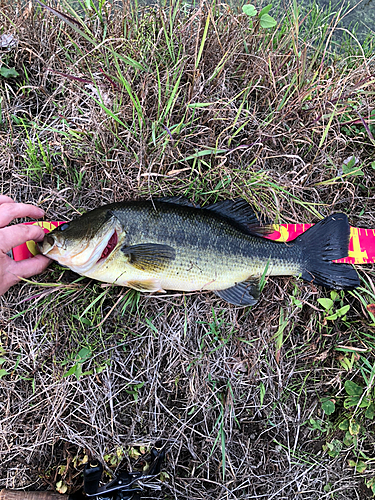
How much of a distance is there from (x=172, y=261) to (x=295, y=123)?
1.80 meters

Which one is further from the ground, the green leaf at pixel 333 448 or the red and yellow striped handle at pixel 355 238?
the red and yellow striped handle at pixel 355 238

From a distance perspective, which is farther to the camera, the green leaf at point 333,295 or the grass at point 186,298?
the green leaf at point 333,295

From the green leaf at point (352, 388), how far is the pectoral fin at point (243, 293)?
3.71ft

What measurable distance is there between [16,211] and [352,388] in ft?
10.9

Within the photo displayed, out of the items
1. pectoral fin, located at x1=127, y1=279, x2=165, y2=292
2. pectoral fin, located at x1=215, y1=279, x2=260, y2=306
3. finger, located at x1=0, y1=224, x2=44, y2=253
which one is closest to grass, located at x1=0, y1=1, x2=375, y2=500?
pectoral fin, located at x1=215, y1=279, x2=260, y2=306

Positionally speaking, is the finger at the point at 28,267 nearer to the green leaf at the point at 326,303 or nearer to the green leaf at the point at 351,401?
the green leaf at the point at 326,303

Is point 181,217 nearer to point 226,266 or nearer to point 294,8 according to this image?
point 226,266

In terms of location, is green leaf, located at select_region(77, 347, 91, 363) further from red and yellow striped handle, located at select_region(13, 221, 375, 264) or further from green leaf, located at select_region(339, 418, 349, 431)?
green leaf, located at select_region(339, 418, 349, 431)

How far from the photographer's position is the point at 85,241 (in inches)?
106

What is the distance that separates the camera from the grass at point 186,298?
9.82 ft

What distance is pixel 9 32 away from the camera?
3270mm

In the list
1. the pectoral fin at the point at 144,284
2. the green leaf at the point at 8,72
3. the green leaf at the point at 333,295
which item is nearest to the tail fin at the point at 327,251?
the green leaf at the point at 333,295

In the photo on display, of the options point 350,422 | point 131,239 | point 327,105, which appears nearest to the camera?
point 131,239

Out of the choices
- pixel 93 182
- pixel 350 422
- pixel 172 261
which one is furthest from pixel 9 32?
pixel 350 422
